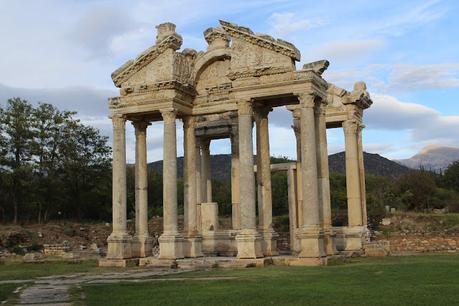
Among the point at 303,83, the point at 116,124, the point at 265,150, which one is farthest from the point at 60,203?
the point at 303,83

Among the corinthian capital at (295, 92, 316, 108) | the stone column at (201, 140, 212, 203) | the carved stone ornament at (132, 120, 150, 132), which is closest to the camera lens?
the corinthian capital at (295, 92, 316, 108)

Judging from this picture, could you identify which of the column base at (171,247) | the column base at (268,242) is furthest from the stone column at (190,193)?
the column base at (268,242)

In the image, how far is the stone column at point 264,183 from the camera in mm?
27453

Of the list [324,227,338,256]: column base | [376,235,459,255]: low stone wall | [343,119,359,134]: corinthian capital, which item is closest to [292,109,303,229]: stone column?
[343,119,359,134]: corinthian capital

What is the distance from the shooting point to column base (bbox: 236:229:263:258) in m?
25.3

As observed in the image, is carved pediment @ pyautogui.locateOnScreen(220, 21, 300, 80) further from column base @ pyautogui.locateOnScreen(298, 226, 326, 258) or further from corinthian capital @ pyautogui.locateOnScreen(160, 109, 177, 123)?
column base @ pyautogui.locateOnScreen(298, 226, 326, 258)

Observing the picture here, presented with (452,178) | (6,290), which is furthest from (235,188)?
(452,178)

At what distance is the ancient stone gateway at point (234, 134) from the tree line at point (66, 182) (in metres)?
15.0

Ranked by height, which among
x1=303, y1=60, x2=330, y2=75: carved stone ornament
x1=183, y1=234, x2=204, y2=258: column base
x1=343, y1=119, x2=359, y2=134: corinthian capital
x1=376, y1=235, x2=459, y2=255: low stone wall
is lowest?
x1=376, y1=235, x2=459, y2=255: low stone wall

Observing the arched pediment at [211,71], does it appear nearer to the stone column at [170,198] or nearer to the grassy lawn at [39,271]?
the stone column at [170,198]

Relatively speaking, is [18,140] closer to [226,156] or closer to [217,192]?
[217,192]

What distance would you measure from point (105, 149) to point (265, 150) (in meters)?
37.9

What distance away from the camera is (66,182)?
61312mm

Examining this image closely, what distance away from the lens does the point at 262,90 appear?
26.5 m
